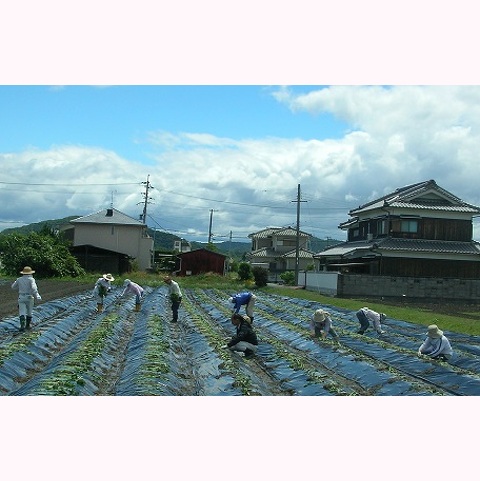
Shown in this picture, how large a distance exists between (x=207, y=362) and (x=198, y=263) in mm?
37824

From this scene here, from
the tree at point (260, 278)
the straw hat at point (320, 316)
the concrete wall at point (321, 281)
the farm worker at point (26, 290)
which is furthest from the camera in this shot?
the tree at point (260, 278)

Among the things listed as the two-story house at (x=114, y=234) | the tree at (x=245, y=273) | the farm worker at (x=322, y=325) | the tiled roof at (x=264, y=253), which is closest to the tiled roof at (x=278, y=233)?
the tiled roof at (x=264, y=253)

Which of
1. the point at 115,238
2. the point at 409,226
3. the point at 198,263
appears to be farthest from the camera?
the point at 198,263

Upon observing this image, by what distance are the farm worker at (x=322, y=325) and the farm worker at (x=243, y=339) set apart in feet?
7.76

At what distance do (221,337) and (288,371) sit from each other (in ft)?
13.9

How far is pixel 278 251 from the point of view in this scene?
65438 mm

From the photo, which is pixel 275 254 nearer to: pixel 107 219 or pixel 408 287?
pixel 107 219

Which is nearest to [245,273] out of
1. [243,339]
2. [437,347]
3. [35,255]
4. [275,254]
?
[35,255]

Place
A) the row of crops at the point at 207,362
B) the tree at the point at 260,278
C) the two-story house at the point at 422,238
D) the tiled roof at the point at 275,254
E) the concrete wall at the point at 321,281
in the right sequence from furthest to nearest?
the tiled roof at the point at 275,254, the tree at the point at 260,278, the two-story house at the point at 422,238, the concrete wall at the point at 321,281, the row of crops at the point at 207,362

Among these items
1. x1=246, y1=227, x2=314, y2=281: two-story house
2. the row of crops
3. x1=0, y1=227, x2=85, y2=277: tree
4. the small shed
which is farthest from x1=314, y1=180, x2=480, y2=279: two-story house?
x1=246, y1=227, x2=314, y2=281: two-story house

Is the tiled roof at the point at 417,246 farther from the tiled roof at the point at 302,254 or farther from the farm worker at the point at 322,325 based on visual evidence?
the tiled roof at the point at 302,254

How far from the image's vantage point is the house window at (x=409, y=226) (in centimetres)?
3453

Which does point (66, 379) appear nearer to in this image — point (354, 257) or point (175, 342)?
point (175, 342)

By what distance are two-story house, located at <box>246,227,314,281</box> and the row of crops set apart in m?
43.7
